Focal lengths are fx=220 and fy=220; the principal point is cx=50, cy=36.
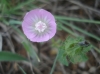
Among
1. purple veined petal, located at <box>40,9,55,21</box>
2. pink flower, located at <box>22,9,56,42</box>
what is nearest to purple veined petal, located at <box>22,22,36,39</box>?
pink flower, located at <box>22,9,56,42</box>

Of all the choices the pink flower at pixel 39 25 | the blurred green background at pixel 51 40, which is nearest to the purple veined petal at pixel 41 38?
the pink flower at pixel 39 25

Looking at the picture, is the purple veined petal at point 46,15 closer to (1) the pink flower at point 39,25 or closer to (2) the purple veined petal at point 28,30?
(1) the pink flower at point 39,25

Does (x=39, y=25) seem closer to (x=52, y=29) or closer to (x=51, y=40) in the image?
(x=52, y=29)

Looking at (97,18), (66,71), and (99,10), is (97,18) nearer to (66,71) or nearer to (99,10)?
(99,10)

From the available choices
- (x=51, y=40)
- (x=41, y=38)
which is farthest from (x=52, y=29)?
(x=51, y=40)

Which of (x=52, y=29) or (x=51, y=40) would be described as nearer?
(x=52, y=29)

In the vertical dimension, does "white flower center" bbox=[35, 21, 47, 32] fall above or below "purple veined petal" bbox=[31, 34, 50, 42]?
above

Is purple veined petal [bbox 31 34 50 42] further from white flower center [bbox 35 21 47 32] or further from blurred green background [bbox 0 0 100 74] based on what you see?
blurred green background [bbox 0 0 100 74]

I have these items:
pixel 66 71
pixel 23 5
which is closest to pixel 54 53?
pixel 66 71
